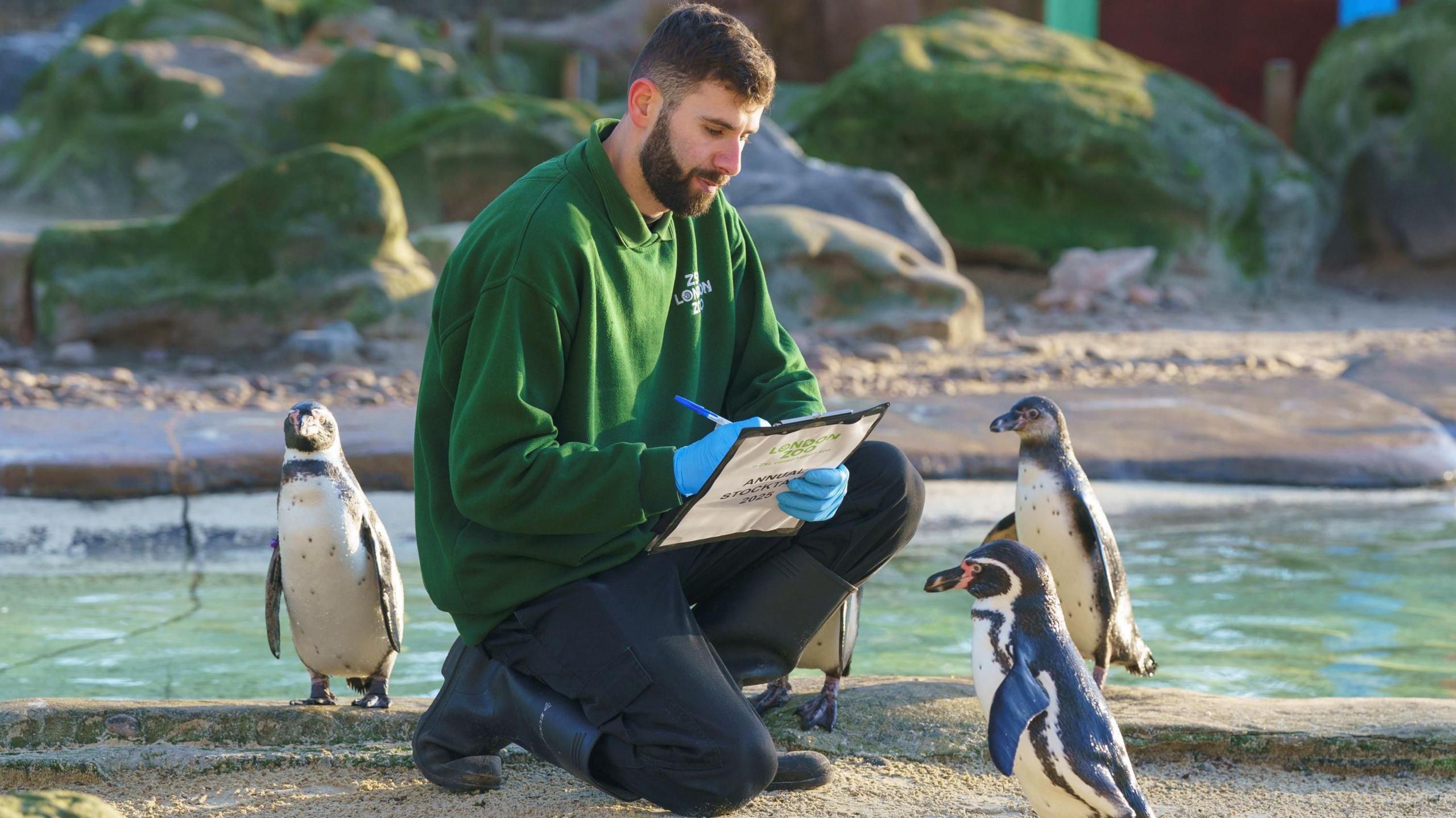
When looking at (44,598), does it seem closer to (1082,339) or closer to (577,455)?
(577,455)

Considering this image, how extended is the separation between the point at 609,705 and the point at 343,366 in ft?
16.7

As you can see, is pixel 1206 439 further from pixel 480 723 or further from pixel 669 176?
pixel 480 723

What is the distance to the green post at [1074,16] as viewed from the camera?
15.9 m

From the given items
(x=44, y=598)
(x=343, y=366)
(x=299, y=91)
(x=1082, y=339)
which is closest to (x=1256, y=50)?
(x=1082, y=339)

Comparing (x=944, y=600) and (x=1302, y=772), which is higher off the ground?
(x=1302, y=772)

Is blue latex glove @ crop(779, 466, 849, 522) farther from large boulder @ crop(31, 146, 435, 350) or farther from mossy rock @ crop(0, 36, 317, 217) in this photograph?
mossy rock @ crop(0, 36, 317, 217)

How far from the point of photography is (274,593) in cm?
322

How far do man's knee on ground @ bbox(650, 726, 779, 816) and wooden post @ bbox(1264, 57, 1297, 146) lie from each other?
11.8m

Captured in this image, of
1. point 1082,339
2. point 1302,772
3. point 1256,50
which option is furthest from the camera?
point 1256,50

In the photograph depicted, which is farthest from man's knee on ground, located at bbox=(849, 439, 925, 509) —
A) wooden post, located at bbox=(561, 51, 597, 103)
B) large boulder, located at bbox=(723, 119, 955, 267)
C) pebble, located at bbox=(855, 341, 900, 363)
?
wooden post, located at bbox=(561, 51, 597, 103)

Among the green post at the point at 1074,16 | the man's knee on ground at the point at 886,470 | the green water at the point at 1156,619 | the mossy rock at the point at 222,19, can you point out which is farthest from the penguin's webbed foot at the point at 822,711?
the mossy rock at the point at 222,19

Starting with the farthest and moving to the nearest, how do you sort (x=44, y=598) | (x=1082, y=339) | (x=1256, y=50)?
(x=1256, y=50) < (x=1082, y=339) < (x=44, y=598)

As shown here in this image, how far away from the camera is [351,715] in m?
2.91

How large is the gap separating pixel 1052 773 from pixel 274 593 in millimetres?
1687
